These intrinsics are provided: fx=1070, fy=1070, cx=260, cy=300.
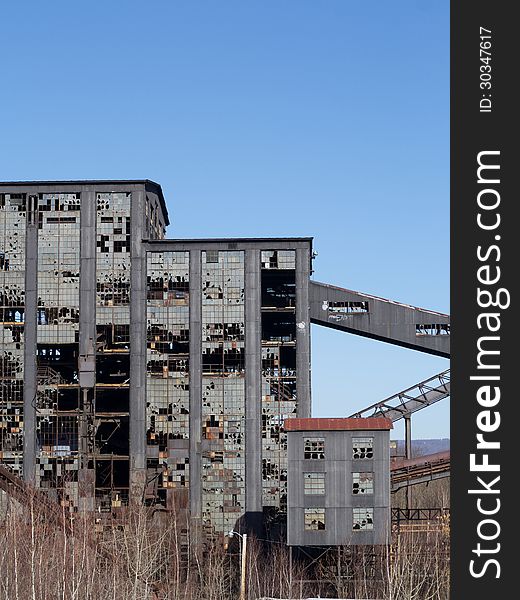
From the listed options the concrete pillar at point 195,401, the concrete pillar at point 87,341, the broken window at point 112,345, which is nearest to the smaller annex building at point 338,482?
the concrete pillar at point 195,401

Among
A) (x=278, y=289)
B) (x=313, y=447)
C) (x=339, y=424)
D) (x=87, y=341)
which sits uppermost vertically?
(x=278, y=289)

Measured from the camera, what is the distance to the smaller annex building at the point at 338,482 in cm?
4862

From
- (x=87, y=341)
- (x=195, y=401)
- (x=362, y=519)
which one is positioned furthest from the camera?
(x=195, y=401)

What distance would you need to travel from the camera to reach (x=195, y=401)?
5681 cm

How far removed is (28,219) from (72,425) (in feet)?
37.5

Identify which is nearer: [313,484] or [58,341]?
[313,484]

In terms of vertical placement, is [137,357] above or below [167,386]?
above

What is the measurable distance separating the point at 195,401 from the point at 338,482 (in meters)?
10.7

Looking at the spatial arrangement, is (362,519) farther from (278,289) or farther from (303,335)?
(278,289)

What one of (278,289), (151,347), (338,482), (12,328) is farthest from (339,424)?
(12,328)

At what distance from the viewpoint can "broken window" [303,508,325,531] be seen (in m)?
48.8

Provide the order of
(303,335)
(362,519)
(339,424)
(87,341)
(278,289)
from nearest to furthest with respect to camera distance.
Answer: (362,519), (339,424), (87,341), (303,335), (278,289)

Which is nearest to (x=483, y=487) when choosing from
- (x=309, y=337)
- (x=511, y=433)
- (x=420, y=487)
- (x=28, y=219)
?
(x=511, y=433)

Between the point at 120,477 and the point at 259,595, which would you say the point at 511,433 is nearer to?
the point at 259,595
